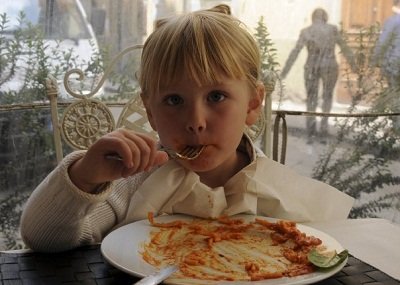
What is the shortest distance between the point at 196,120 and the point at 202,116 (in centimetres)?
1

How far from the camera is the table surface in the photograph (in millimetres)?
798

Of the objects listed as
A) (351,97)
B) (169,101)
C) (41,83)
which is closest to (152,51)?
(169,101)

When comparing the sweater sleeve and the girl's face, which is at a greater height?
the girl's face

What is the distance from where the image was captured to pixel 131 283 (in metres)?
0.79

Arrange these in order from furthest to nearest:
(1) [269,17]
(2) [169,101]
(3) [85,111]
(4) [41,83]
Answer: (1) [269,17] < (4) [41,83] < (3) [85,111] < (2) [169,101]

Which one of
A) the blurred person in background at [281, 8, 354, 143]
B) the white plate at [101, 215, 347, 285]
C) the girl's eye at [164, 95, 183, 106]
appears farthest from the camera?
the blurred person in background at [281, 8, 354, 143]

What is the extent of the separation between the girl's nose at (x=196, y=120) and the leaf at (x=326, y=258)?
0.28 m

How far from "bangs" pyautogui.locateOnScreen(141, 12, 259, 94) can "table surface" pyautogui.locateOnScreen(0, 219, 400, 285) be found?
320 mm

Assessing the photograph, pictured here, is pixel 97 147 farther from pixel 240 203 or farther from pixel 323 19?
pixel 323 19

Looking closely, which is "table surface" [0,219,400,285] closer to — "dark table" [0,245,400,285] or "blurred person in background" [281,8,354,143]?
"dark table" [0,245,400,285]

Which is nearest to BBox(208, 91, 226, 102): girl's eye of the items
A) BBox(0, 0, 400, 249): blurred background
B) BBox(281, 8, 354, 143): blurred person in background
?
BBox(0, 0, 400, 249): blurred background

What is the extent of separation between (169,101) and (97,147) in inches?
8.0

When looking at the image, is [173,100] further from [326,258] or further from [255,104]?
[326,258]

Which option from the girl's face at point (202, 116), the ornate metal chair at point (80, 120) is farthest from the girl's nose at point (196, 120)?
the ornate metal chair at point (80, 120)
